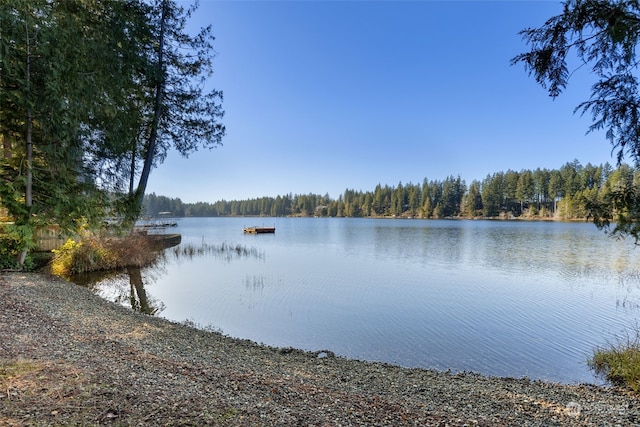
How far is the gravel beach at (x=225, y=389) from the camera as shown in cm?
297

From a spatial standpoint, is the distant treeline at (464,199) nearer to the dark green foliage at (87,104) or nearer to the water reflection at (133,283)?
the water reflection at (133,283)

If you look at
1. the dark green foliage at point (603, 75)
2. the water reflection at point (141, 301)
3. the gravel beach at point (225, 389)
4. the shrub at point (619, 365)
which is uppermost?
the dark green foliage at point (603, 75)

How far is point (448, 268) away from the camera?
17.7m

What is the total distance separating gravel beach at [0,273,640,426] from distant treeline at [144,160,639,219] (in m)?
53.7

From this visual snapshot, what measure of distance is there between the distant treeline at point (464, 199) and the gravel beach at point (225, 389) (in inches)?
2116

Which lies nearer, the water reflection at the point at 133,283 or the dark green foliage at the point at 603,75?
the dark green foliage at the point at 603,75

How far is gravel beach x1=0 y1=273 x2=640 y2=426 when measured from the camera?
2.97 meters

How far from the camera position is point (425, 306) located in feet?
35.0

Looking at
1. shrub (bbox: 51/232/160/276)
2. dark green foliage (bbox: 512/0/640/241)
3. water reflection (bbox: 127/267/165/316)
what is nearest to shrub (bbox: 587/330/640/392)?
dark green foliage (bbox: 512/0/640/241)

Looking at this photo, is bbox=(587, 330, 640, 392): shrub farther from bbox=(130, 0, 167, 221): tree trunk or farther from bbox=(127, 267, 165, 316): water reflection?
bbox=(130, 0, 167, 221): tree trunk

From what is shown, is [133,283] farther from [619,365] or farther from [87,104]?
[619,365]

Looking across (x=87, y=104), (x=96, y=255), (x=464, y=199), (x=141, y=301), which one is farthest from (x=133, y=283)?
(x=464, y=199)

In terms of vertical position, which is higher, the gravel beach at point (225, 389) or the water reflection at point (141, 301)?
the gravel beach at point (225, 389)

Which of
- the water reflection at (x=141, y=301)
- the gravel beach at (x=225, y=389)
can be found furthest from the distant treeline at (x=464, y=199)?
the gravel beach at (x=225, y=389)
